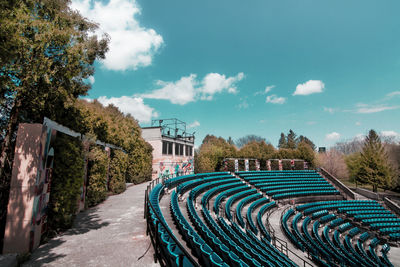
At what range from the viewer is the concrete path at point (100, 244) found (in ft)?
16.3

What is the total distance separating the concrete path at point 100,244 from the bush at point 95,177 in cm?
202

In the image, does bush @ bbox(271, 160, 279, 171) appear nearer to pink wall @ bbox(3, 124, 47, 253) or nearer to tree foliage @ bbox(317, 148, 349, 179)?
tree foliage @ bbox(317, 148, 349, 179)

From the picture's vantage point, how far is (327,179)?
102ft

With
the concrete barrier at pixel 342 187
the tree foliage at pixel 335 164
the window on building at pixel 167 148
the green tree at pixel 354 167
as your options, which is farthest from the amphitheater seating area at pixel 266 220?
the tree foliage at pixel 335 164

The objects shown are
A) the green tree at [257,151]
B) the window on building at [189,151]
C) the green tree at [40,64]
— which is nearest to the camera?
the green tree at [40,64]

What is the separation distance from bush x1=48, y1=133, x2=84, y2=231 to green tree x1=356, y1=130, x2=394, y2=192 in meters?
37.1

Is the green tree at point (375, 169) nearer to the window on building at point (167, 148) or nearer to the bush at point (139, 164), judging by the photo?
the window on building at point (167, 148)

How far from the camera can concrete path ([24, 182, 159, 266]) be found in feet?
16.3

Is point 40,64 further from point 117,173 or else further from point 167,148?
point 167,148

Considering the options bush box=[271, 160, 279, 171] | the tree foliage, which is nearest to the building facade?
bush box=[271, 160, 279, 171]

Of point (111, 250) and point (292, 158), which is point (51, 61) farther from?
point (292, 158)

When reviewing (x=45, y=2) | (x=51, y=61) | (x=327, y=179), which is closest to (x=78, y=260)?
(x=51, y=61)

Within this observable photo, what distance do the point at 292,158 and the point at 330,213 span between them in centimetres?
2082

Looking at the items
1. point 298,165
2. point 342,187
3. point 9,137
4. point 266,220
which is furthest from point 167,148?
point 298,165
